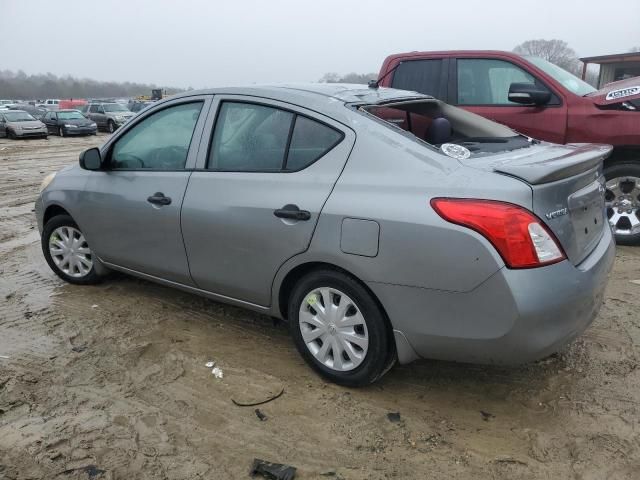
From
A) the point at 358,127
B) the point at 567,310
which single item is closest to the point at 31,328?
the point at 358,127

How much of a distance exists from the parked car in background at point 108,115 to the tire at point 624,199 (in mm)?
27305

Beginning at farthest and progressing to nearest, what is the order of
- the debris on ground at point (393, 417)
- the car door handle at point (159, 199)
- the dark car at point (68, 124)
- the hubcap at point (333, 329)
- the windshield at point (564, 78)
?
the dark car at point (68, 124) < the windshield at point (564, 78) < the car door handle at point (159, 199) < the hubcap at point (333, 329) < the debris on ground at point (393, 417)

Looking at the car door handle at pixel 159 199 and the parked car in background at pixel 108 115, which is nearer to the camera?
the car door handle at pixel 159 199

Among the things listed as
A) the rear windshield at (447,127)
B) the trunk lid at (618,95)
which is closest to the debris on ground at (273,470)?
the rear windshield at (447,127)

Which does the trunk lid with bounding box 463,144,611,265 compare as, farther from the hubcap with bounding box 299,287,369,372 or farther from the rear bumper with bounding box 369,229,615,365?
the hubcap with bounding box 299,287,369,372

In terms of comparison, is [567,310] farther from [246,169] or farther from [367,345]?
[246,169]

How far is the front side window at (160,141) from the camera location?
364 cm

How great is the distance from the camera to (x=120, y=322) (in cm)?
399

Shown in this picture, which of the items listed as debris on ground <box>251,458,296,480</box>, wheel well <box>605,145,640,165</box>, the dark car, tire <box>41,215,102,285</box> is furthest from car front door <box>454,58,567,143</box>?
the dark car

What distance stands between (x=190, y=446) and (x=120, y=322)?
5.49 feet

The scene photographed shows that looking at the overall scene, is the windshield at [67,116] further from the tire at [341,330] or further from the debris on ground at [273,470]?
the debris on ground at [273,470]

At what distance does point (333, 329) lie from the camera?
9.69ft

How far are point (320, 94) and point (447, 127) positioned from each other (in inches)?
35.3

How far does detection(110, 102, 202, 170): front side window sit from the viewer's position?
11.9 feet
